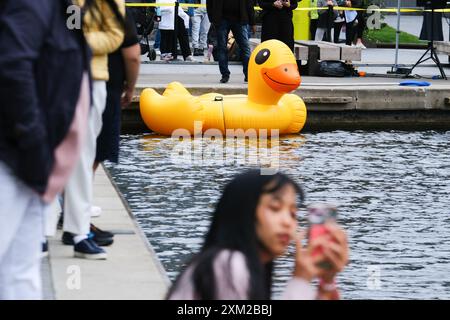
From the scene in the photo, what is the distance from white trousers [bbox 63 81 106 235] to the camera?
6.61 meters

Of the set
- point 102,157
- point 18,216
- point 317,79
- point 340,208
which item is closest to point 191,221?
point 340,208

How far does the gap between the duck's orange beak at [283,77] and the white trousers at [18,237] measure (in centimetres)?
954

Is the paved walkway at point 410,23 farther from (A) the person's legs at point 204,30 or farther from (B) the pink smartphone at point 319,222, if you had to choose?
(B) the pink smartphone at point 319,222

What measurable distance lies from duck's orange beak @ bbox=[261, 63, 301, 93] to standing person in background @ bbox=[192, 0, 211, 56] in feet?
27.5

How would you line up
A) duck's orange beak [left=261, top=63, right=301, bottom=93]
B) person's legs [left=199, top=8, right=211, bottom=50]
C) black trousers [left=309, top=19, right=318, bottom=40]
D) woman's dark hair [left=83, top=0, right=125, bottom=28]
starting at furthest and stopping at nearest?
black trousers [left=309, top=19, right=318, bottom=40] < person's legs [left=199, top=8, right=211, bottom=50] < duck's orange beak [left=261, top=63, right=301, bottom=93] < woman's dark hair [left=83, top=0, right=125, bottom=28]

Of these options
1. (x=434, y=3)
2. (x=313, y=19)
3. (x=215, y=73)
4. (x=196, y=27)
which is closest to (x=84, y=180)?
(x=215, y=73)

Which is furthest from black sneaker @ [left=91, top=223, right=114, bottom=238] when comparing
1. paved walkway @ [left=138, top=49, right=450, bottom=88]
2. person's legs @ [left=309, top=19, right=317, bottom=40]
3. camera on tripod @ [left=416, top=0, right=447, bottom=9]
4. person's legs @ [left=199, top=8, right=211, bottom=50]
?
person's legs @ [left=309, top=19, right=317, bottom=40]

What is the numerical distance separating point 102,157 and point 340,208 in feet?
10.3

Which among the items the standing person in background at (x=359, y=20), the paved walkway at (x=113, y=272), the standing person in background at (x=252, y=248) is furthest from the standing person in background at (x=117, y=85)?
the standing person in background at (x=359, y=20)

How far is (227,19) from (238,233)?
504 inches

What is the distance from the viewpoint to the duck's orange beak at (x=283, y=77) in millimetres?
13672

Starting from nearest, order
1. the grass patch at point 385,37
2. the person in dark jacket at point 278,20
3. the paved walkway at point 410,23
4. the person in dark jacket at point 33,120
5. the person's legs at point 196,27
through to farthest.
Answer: the person in dark jacket at point 33,120, the person in dark jacket at point 278,20, the person's legs at point 196,27, the grass patch at point 385,37, the paved walkway at point 410,23

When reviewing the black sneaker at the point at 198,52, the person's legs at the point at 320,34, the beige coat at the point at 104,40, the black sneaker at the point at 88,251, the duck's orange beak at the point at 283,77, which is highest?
the beige coat at the point at 104,40

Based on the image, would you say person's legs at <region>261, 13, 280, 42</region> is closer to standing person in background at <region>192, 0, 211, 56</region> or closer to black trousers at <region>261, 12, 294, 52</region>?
black trousers at <region>261, 12, 294, 52</region>
